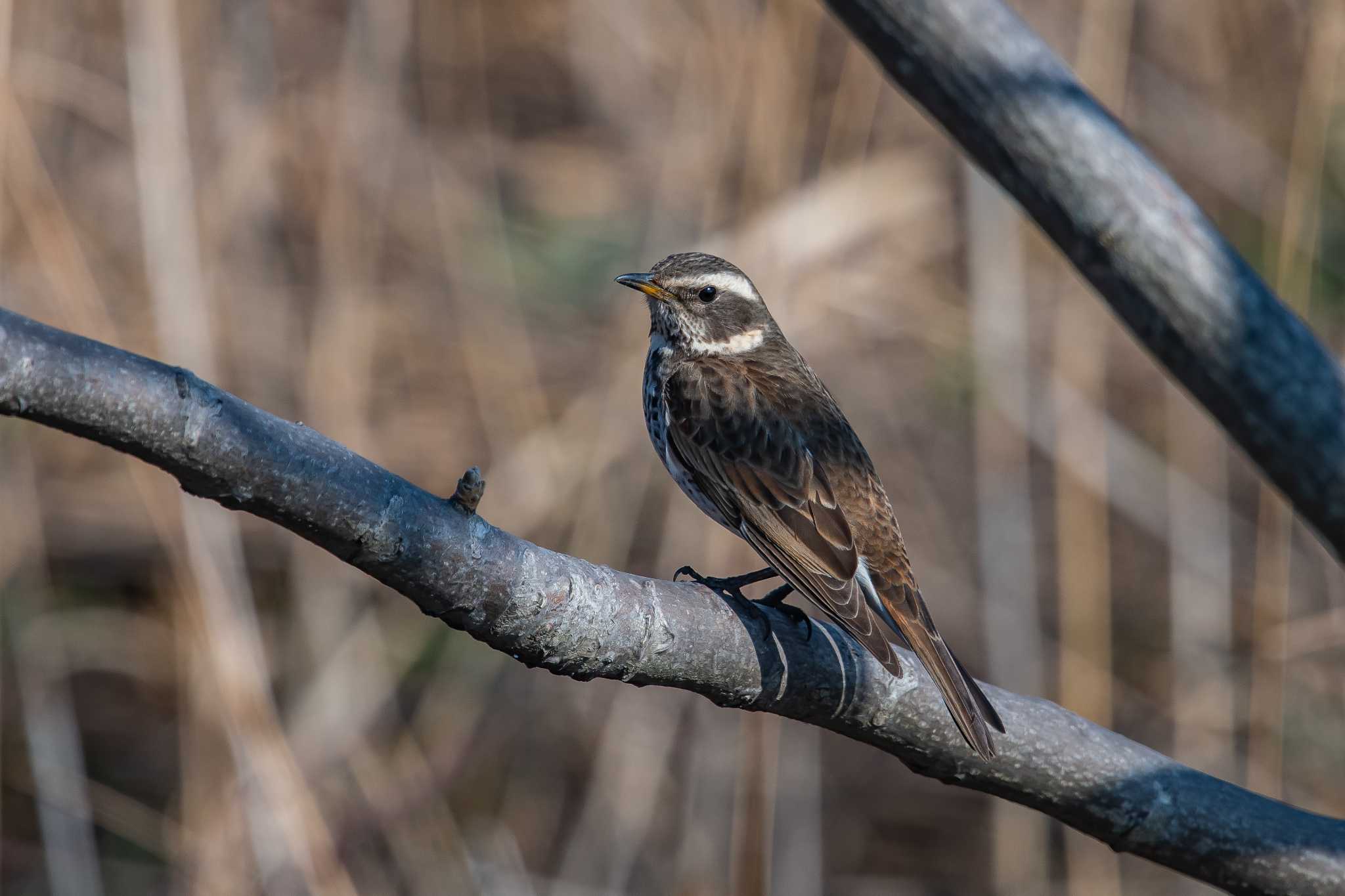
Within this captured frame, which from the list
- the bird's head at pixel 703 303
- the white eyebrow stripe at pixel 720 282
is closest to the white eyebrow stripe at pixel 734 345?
the bird's head at pixel 703 303

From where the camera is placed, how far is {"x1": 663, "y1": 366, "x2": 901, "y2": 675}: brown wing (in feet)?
11.2

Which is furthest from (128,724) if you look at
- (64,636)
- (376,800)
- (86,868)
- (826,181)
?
(826,181)

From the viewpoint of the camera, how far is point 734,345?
441 cm

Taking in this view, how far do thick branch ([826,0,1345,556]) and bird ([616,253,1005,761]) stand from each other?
2.76 feet

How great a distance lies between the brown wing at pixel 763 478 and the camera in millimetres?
3420

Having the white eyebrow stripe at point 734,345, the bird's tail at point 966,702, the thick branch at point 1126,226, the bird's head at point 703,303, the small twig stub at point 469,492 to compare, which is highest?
the bird's head at point 703,303

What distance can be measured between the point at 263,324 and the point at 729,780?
3115mm

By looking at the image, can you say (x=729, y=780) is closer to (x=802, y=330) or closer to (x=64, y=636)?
(x=802, y=330)

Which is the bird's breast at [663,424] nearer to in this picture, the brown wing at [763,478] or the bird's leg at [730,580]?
the brown wing at [763,478]

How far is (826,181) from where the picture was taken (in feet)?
18.4

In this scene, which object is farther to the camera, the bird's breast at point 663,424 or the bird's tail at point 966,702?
the bird's breast at point 663,424

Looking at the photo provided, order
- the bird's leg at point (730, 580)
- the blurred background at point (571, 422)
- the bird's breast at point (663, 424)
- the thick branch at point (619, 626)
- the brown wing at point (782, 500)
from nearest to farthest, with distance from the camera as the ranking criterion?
the thick branch at point (619, 626) < the brown wing at point (782, 500) < the bird's leg at point (730, 580) < the bird's breast at point (663, 424) < the blurred background at point (571, 422)

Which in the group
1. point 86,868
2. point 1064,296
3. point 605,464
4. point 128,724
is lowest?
point 86,868

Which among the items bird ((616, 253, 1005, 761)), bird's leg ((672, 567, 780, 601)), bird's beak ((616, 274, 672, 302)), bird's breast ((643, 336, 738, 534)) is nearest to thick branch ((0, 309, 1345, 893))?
bird ((616, 253, 1005, 761))
